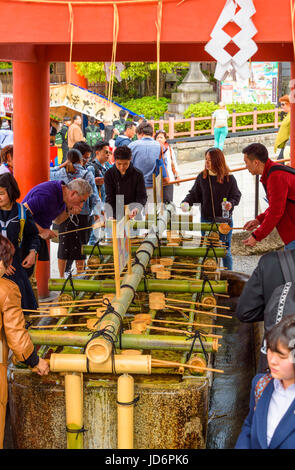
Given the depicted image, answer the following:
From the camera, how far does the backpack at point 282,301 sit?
2.77m

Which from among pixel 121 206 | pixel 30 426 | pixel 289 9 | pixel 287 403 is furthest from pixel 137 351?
pixel 121 206

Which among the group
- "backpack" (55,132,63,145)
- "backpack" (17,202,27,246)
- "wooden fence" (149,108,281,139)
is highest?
"wooden fence" (149,108,281,139)

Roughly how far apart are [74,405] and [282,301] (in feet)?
3.48

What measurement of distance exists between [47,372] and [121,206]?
11.9 feet

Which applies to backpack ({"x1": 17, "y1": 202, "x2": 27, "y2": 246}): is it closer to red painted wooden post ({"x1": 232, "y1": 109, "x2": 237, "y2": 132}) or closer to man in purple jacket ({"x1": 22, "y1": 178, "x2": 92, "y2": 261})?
man in purple jacket ({"x1": 22, "y1": 178, "x2": 92, "y2": 261})

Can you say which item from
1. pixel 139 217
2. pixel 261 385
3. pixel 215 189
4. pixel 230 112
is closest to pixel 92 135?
pixel 139 217

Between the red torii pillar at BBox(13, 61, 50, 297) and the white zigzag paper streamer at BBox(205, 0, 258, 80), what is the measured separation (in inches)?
106

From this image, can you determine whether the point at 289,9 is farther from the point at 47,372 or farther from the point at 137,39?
the point at 47,372

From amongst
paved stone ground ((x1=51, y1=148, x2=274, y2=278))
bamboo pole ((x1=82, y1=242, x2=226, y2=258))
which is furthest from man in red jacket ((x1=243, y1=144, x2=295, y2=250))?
paved stone ground ((x1=51, y1=148, x2=274, y2=278))

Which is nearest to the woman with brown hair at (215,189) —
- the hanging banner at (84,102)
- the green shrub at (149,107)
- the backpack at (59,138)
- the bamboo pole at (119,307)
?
the bamboo pole at (119,307)

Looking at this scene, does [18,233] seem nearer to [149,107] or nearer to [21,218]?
[21,218]

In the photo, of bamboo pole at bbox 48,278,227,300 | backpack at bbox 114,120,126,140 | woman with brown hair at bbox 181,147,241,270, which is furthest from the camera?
backpack at bbox 114,120,126,140

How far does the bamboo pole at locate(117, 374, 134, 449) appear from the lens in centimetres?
289

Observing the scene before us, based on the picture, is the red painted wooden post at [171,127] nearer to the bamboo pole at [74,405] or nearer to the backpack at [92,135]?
the backpack at [92,135]
